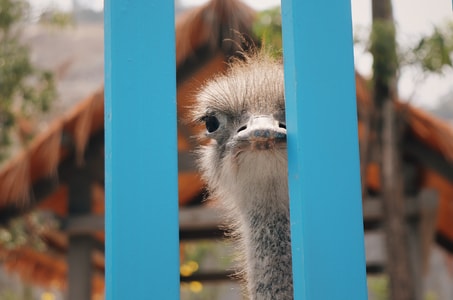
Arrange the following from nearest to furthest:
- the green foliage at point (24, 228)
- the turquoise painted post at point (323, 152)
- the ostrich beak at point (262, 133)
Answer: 1. the turquoise painted post at point (323, 152)
2. the ostrich beak at point (262, 133)
3. the green foliage at point (24, 228)

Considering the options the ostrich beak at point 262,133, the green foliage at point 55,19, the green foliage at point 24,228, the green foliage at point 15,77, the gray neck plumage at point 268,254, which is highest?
the green foliage at point 55,19

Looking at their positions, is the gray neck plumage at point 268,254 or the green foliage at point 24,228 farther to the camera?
the green foliage at point 24,228

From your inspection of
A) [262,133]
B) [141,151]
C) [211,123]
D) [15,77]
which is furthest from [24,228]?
[141,151]

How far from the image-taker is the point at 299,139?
1.32 meters

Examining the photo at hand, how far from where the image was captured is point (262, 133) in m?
1.58

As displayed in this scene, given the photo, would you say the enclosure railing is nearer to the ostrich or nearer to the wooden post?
the ostrich

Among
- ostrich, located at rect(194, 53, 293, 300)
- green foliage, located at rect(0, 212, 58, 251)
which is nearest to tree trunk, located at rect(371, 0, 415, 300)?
green foliage, located at rect(0, 212, 58, 251)

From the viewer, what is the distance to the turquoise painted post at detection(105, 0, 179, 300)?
130cm

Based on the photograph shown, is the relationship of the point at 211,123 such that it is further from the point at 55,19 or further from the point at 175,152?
the point at 55,19

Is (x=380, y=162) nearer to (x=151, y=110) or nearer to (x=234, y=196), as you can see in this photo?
(x=234, y=196)

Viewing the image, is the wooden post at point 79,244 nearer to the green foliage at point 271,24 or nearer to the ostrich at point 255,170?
the green foliage at point 271,24

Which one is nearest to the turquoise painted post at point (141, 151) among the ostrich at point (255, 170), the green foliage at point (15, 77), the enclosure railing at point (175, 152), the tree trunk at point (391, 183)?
the enclosure railing at point (175, 152)

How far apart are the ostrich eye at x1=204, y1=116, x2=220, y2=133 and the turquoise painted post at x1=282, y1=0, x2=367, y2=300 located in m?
0.80

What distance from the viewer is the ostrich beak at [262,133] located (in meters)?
1.57
